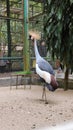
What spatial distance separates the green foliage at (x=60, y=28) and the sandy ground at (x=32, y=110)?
3.20 ft

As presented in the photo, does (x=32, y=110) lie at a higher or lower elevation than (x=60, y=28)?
lower

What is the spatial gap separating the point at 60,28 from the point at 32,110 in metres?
2.62

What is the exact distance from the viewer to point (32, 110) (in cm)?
529

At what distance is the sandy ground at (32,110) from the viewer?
14.0ft

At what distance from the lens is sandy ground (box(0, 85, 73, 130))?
427 cm

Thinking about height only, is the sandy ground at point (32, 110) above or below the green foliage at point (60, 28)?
Answer: below

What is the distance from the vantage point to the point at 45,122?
4371mm

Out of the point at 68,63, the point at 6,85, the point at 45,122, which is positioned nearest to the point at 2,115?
the point at 45,122

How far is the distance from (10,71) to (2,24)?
1505 millimetres

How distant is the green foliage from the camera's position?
24.1 ft

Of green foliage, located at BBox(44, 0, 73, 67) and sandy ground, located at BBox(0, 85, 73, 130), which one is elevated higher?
green foliage, located at BBox(44, 0, 73, 67)

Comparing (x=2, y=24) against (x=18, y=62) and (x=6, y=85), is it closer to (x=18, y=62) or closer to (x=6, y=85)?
(x=18, y=62)

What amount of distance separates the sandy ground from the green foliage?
98cm

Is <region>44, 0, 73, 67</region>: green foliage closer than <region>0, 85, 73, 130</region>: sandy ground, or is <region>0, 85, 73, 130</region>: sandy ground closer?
<region>0, 85, 73, 130</region>: sandy ground
